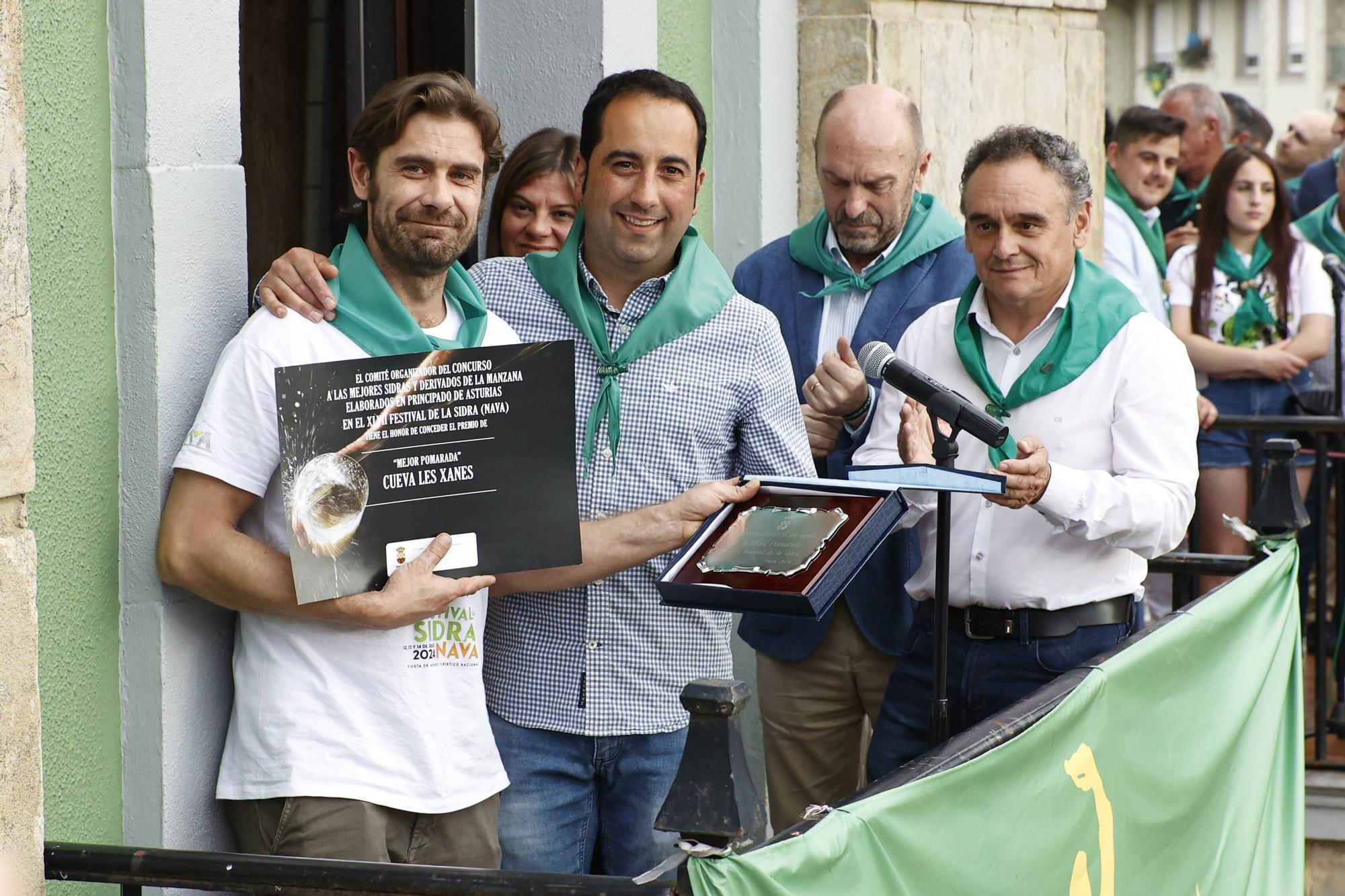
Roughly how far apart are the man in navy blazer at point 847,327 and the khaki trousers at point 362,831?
132cm

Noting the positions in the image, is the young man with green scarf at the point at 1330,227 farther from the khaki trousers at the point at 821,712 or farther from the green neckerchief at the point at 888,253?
the khaki trousers at the point at 821,712

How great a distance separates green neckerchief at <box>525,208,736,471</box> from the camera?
3.22 m

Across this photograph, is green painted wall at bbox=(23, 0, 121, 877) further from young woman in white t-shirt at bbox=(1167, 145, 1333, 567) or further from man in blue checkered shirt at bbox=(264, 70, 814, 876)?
young woman in white t-shirt at bbox=(1167, 145, 1333, 567)

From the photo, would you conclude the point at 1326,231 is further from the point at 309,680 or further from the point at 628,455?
the point at 309,680

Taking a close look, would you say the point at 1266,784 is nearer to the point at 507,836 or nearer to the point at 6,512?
the point at 507,836

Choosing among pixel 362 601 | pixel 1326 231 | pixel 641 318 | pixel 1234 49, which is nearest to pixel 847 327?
pixel 641 318

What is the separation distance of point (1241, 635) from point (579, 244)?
1693mm

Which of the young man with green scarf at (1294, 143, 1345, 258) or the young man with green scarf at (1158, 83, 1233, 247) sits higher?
the young man with green scarf at (1158, 83, 1233, 247)

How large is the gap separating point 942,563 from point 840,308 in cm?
134

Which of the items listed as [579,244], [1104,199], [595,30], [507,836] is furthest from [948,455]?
[1104,199]

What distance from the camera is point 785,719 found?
4.11m

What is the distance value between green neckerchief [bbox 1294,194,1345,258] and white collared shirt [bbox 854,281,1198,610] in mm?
4096

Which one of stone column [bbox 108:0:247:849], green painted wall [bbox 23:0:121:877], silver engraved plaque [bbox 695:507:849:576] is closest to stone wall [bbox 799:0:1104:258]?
silver engraved plaque [bbox 695:507:849:576]

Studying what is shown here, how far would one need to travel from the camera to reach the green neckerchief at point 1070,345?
340 centimetres
